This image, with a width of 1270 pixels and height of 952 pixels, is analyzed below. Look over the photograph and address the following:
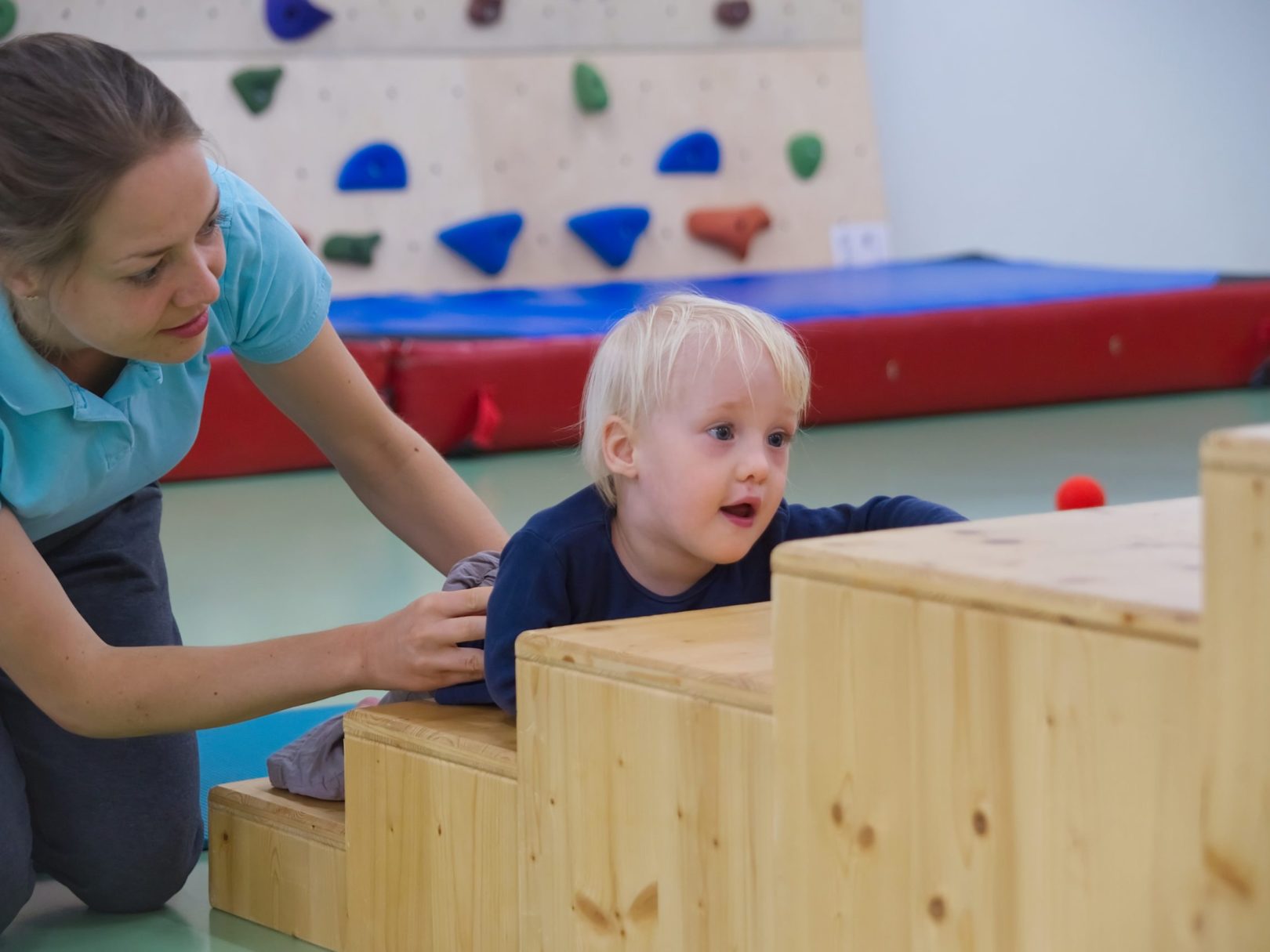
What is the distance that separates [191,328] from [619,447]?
36 cm

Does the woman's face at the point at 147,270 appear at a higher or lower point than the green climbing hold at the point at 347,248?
lower

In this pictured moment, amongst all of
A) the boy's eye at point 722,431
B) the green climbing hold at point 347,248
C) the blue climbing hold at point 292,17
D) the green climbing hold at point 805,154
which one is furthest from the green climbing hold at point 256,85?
the boy's eye at point 722,431

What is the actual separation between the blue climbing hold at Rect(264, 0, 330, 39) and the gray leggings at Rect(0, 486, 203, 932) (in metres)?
3.55

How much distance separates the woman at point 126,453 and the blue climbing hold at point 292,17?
352 centimetres

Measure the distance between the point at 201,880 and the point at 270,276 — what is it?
1.92ft

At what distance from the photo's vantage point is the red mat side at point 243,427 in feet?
12.6

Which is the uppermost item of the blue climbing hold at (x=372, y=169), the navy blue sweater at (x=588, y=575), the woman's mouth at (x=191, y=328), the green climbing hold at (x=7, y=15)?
the green climbing hold at (x=7, y=15)

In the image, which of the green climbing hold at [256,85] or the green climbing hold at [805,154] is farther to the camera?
the green climbing hold at [805,154]

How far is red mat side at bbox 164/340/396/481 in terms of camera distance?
12.6 ft

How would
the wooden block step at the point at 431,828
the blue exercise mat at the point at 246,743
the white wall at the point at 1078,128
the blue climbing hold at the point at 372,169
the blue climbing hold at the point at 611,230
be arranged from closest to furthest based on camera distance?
the wooden block step at the point at 431,828 < the blue exercise mat at the point at 246,743 < the blue climbing hold at the point at 372,169 < the blue climbing hold at the point at 611,230 < the white wall at the point at 1078,128

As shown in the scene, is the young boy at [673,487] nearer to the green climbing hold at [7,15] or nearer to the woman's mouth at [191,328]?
the woman's mouth at [191,328]

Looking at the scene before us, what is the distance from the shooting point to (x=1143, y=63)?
6258 millimetres

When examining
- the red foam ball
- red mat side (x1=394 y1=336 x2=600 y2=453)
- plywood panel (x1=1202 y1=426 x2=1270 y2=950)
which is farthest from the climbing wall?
plywood panel (x1=1202 y1=426 x2=1270 y2=950)

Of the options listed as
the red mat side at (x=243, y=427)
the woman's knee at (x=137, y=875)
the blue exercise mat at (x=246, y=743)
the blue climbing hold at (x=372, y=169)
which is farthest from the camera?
the blue climbing hold at (x=372, y=169)
